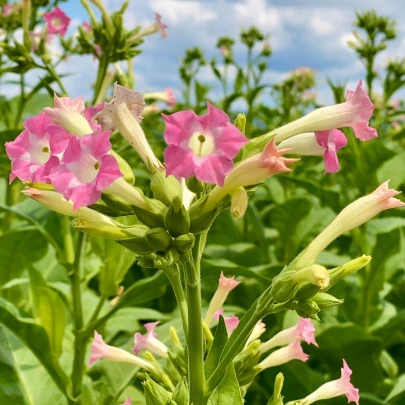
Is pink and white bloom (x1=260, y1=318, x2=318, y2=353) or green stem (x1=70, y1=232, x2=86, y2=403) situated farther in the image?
green stem (x1=70, y1=232, x2=86, y2=403)

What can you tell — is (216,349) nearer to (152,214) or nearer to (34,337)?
(152,214)

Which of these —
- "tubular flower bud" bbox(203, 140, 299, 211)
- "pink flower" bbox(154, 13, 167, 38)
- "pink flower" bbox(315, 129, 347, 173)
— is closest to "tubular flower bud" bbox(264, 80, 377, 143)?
"pink flower" bbox(315, 129, 347, 173)

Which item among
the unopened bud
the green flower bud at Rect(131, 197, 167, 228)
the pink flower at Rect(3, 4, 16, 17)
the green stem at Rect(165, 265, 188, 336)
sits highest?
the pink flower at Rect(3, 4, 16, 17)

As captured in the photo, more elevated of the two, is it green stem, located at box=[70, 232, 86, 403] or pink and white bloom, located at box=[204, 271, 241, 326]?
pink and white bloom, located at box=[204, 271, 241, 326]

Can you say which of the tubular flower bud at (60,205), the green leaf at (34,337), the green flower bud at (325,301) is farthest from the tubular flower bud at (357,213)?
the green leaf at (34,337)

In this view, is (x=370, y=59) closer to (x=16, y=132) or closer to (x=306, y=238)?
(x=306, y=238)

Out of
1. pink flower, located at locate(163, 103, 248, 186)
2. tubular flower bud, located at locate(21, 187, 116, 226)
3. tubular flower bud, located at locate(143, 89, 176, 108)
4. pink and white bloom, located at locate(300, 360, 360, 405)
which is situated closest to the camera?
pink flower, located at locate(163, 103, 248, 186)

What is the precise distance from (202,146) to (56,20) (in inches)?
81.6

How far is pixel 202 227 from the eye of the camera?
850mm

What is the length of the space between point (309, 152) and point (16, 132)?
4.43 feet

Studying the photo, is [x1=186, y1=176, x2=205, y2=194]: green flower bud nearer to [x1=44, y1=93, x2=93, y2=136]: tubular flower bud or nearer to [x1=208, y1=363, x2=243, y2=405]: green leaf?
[x1=44, y1=93, x2=93, y2=136]: tubular flower bud

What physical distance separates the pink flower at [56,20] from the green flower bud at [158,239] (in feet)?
6.59

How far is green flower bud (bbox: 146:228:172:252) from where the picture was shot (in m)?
0.81

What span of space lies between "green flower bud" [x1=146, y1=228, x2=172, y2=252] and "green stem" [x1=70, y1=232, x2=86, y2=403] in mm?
794
